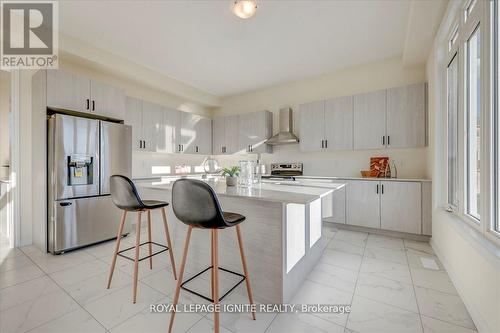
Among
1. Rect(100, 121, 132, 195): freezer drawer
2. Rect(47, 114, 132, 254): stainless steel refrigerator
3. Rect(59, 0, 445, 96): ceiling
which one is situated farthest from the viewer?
Rect(100, 121, 132, 195): freezer drawer

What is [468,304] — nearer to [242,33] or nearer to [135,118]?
[242,33]

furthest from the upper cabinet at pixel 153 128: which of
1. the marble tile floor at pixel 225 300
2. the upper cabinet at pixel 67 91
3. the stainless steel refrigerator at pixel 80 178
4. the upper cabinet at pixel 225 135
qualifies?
the marble tile floor at pixel 225 300

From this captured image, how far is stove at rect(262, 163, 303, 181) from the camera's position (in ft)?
14.9

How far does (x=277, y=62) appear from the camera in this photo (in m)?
3.82

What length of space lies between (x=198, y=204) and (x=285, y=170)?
355 cm

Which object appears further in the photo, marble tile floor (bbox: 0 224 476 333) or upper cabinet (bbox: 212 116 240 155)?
upper cabinet (bbox: 212 116 240 155)

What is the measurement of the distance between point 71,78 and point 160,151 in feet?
5.94

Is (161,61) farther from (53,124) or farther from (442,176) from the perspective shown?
(442,176)

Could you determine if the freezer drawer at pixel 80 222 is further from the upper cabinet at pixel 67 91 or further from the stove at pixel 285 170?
the stove at pixel 285 170

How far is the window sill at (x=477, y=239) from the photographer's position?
128cm

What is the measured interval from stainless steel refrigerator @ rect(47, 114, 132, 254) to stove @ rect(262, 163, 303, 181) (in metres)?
2.77

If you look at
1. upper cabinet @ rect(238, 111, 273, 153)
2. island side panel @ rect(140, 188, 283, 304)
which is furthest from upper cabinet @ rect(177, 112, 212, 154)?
island side panel @ rect(140, 188, 283, 304)

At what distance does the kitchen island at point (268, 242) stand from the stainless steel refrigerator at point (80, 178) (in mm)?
1684

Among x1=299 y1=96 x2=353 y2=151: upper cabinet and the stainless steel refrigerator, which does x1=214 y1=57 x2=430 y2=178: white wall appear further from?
the stainless steel refrigerator
